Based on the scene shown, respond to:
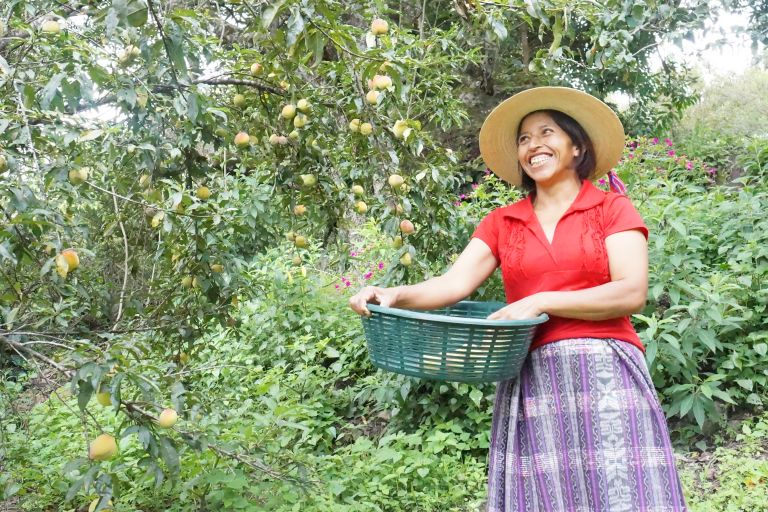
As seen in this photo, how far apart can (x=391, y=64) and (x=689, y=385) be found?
71.2 inches

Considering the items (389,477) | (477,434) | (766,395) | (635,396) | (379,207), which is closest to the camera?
(635,396)

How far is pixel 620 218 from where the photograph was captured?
1.51 m

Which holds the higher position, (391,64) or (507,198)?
(391,64)

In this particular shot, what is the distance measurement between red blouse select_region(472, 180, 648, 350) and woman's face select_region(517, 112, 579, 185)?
2.7 inches

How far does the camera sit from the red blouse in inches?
59.4

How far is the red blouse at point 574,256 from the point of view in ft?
4.95

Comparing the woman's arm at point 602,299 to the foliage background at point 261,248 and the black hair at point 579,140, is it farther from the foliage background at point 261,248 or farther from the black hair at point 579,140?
the foliage background at point 261,248

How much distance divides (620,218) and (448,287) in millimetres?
431

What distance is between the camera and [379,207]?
2.35 meters

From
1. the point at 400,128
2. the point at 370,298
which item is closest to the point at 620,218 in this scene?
the point at 370,298

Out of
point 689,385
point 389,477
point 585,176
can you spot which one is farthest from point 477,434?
point 585,176

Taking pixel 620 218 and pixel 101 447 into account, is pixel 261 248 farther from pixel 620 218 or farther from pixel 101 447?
pixel 620 218

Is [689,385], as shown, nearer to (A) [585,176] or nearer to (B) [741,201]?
(B) [741,201]

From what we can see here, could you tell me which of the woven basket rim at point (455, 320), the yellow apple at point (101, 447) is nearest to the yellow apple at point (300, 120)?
the woven basket rim at point (455, 320)
